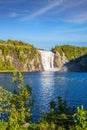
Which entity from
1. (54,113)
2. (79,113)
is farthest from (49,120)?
(79,113)

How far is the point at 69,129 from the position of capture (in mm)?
42969

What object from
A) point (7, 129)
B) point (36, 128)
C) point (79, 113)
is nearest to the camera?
point (79, 113)

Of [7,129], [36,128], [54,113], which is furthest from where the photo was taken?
[54,113]

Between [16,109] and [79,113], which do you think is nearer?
[79,113]

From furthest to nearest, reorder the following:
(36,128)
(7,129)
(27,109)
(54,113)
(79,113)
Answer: (27,109) < (54,113) < (36,128) < (7,129) < (79,113)

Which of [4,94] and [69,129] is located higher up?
[4,94]

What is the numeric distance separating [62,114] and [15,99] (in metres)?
8.00

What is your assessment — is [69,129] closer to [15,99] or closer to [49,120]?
[49,120]

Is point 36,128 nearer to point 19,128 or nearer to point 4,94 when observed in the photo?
point 19,128

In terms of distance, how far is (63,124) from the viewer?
1801 inches

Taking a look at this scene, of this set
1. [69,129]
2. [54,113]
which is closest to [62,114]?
[54,113]

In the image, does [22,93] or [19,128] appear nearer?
[19,128]

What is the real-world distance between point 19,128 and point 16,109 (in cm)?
670

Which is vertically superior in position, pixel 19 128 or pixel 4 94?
pixel 4 94
